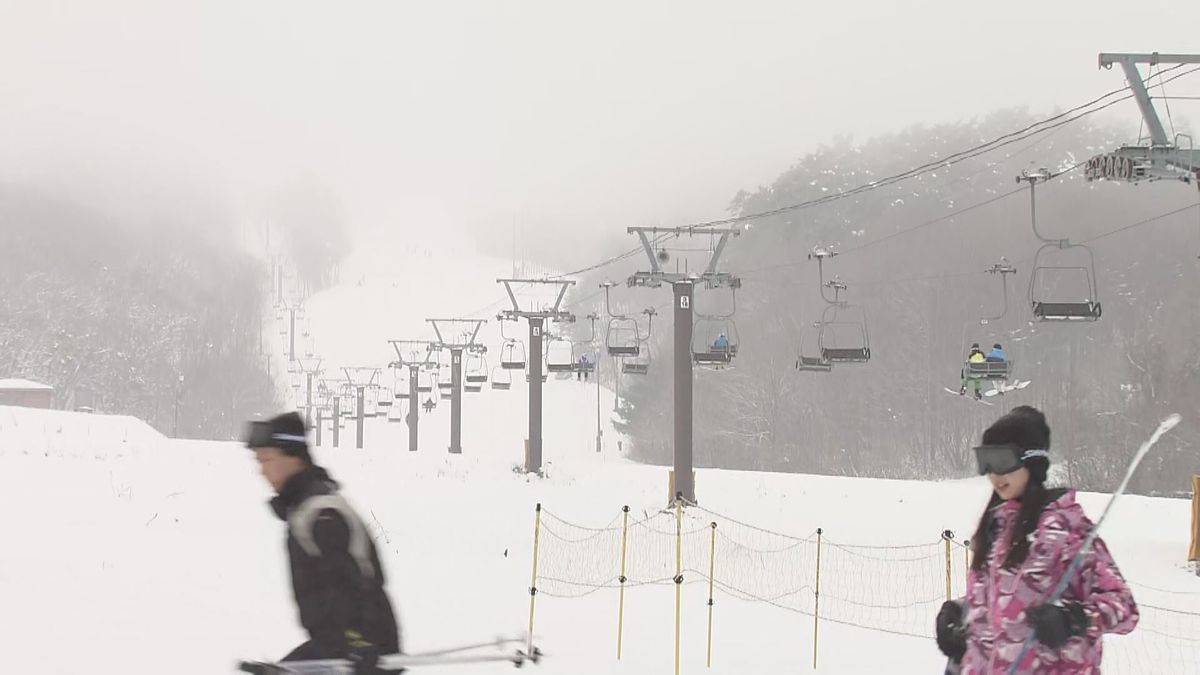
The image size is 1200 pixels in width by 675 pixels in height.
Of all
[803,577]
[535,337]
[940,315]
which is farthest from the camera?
[940,315]

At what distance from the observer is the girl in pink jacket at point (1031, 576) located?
4043 millimetres

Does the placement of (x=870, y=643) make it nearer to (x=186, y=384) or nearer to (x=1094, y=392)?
(x=1094, y=392)

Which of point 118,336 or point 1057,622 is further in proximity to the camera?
point 118,336

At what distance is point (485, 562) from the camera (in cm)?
1786

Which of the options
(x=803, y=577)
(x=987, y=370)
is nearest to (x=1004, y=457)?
(x=803, y=577)

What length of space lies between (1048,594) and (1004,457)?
53 centimetres

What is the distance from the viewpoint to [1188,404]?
42.9 meters

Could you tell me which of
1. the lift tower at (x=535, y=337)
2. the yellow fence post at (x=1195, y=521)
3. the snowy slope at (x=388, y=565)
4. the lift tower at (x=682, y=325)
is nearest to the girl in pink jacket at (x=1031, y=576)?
the snowy slope at (x=388, y=565)

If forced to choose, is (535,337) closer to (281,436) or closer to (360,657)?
(281,436)

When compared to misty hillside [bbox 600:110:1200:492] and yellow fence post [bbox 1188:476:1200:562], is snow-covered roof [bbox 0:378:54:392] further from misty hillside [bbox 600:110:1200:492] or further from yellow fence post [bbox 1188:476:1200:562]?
yellow fence post [bbox 1188:476:1200:562]

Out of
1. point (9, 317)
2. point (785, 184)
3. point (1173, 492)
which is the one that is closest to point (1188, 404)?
point (1173, 492)

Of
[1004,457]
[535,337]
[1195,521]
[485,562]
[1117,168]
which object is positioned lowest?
[485,562]

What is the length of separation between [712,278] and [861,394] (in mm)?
43249

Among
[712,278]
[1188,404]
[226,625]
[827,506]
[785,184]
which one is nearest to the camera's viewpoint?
[226,625]
